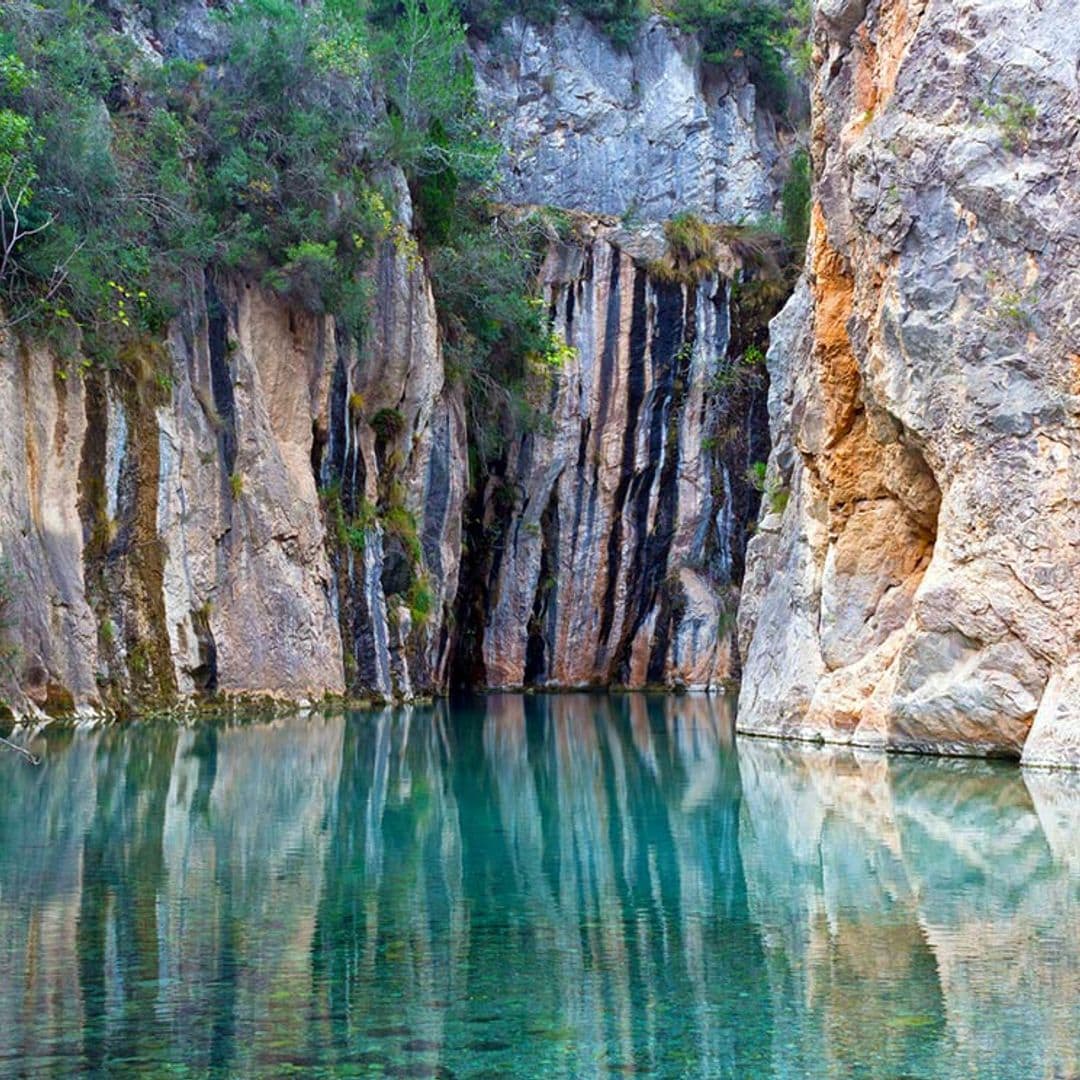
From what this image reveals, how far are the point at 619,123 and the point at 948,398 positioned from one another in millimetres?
27334

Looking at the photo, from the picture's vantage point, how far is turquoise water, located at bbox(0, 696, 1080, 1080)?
5.31 m

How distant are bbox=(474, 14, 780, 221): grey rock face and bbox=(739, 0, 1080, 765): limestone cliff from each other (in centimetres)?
2158

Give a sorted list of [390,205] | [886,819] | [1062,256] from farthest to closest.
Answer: [390,205]
[1062,256]
[886,819]

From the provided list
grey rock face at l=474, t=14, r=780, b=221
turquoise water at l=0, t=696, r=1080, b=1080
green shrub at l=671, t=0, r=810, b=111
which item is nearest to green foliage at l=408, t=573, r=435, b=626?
grey rock face at l=474, t=14, r=780, b=221

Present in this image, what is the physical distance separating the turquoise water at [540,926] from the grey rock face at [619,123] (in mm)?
29262

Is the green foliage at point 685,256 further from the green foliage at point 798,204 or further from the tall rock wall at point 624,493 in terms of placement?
the green foliage at point 798,204

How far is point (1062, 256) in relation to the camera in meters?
15.9

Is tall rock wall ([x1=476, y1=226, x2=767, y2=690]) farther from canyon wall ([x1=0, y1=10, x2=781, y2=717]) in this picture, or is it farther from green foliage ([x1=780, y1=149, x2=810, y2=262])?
green foliage ([x1=780, y1=149, x2=810, y2=262])

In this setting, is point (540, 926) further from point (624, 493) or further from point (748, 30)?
point (748, 30)

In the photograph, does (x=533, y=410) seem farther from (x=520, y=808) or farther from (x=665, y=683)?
(x=520, y=808)

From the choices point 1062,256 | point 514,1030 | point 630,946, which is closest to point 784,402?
point 1062,256

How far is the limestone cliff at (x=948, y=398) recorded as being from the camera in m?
15.8

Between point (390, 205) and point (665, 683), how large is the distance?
14.2 m

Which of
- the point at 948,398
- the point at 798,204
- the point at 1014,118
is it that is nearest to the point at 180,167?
the point at 948,398
